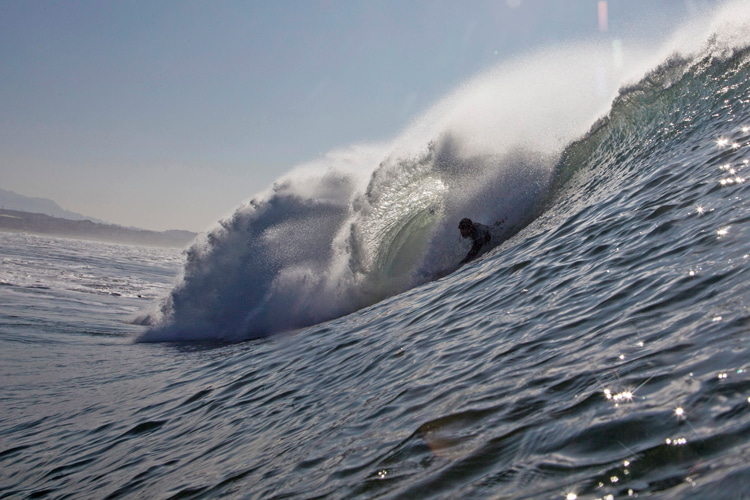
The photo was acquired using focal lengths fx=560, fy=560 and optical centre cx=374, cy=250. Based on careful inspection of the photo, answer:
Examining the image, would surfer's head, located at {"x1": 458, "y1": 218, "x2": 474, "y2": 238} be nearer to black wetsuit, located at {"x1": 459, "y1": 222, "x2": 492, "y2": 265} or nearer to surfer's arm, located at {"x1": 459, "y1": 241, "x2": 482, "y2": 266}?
black wetsuit, located at {"x1": 459, "y1": 222, "x2": 492, "y2": 265}

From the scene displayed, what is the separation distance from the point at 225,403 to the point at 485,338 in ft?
10.8

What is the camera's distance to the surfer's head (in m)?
11.9

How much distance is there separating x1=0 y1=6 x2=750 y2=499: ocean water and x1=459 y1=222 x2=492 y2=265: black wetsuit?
1.57 ft

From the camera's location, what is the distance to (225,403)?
6738 mm

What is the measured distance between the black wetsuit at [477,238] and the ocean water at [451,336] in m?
0.48

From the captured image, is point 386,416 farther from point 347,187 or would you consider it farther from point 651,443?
point 347,187

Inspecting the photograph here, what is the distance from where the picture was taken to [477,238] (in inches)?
471

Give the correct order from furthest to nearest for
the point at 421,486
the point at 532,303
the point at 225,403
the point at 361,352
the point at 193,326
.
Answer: the point at 193,326
the point at 361,352
the point at 225,403
the point at 532,303
the point at 421,486

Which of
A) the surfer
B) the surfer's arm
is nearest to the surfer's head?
the surfer

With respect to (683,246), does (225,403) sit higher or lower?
lower

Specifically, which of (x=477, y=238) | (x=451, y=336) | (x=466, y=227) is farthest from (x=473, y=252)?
(x=451, y=336)

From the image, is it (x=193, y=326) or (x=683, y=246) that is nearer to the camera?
(x=683, y=246)

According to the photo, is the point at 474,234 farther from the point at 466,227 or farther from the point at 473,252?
the point at 473,252

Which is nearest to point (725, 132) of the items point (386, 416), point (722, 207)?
point (722, 207)
